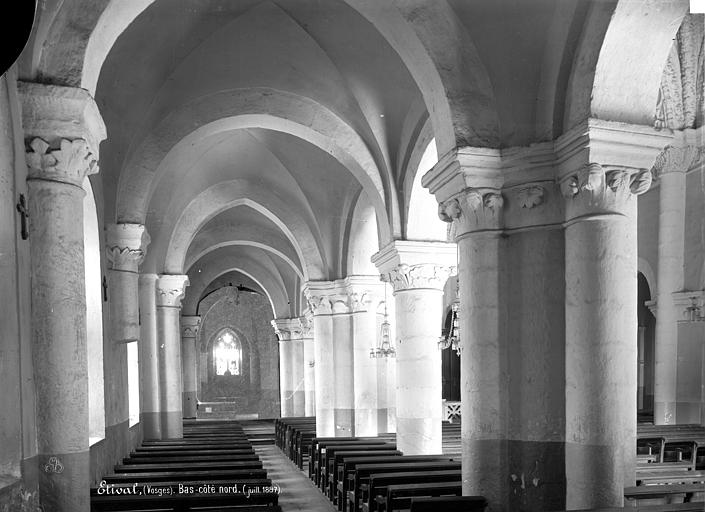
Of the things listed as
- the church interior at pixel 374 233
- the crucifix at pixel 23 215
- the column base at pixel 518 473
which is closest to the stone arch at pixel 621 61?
the church interior at pixel 374 233

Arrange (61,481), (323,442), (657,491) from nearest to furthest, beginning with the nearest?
(61,481)
(657,491)
(323,442)

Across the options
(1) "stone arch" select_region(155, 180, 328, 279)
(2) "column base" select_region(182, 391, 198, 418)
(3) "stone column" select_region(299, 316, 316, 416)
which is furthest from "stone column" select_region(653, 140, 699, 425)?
(2) "column base" select_region(182, 391, 198, 418)

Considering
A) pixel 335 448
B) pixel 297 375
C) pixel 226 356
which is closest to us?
pixel 335 448

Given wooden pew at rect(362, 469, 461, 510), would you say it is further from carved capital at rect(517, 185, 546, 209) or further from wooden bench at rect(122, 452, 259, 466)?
carved capital at rect(517, 185, 546, 209)

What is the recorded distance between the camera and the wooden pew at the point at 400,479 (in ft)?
24.6

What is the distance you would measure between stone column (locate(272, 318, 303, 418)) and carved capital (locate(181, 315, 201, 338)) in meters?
5.01

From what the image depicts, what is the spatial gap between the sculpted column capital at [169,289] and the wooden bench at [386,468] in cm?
728

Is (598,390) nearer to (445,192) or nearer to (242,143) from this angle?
(445,192)

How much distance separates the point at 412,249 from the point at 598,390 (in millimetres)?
5308

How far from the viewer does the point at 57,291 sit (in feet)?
16.0

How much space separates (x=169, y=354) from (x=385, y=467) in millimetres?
7887

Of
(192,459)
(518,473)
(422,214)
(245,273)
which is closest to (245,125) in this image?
(422,214)

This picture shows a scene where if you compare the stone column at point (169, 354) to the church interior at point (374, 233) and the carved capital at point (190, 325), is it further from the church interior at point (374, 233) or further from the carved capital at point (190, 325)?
the carved capital at point (190, 325)

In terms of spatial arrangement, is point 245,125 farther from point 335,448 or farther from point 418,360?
point 335,448
